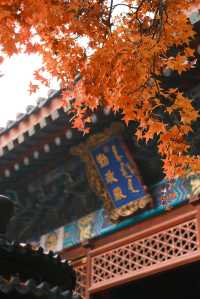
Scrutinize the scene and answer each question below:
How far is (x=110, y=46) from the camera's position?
3287 mm

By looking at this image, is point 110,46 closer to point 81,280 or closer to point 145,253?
point 145,253

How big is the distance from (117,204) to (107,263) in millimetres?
792

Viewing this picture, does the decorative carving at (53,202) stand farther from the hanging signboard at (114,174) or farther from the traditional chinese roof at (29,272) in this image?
the traditional chinese roof at (29,272)

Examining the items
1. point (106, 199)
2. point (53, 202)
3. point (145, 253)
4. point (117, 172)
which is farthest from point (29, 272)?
point (53, 202)

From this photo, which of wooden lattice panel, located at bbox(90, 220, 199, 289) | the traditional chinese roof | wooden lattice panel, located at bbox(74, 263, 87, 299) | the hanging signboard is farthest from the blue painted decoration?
the traditional chinese roof

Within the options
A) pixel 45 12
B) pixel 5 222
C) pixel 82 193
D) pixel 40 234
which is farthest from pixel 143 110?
pixel 40 234

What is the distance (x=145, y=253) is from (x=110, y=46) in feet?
12.2

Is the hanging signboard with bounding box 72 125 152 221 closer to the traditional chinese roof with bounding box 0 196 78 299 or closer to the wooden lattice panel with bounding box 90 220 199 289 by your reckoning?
the wooden lattice panel with bounding box 90 220 199 289

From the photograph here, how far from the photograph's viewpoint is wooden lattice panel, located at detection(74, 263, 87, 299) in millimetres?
7027

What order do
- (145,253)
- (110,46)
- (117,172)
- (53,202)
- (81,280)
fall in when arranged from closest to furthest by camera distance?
(110,46) < (145,253) < (117,172) < (81,280) < (53,202)

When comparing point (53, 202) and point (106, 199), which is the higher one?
point (53, 202)

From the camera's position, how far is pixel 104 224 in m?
7.36

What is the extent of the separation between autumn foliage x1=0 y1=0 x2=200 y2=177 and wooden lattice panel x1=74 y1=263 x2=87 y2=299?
12.7 ft

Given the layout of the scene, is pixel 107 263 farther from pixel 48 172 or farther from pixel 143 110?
pixel 143 110
